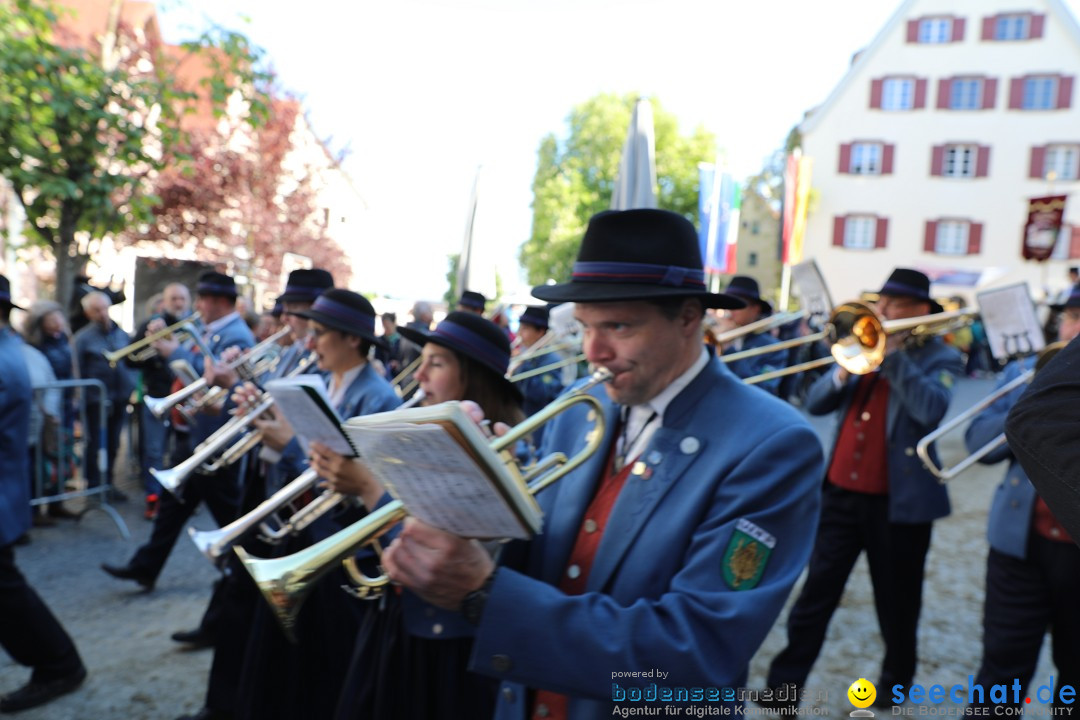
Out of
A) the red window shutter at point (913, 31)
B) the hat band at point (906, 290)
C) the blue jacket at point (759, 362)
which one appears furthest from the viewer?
the red window shutter at point (913, 31)

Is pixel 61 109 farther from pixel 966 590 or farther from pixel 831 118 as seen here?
pixel 831 118

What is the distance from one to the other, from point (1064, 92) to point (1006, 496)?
34702 millimetres

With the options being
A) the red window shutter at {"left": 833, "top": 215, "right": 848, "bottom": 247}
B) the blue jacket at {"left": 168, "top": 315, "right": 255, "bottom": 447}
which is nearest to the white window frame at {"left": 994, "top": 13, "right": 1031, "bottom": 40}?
the red window shutter at {"left": 833, "top": 215, "right": 848, "bottom": 247}

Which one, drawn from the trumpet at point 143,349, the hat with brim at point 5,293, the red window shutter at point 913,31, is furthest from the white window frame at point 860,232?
the hat with brim at point 5,293

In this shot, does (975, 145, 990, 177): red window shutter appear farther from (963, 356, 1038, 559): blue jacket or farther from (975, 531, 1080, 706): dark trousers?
(975, 531, 1080, 706): dark trousers

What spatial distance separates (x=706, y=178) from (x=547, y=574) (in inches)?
548

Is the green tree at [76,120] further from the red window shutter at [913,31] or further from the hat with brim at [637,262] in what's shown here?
the red window shutter at [913,31]

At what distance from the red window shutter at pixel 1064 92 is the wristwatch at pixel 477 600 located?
37.0 metres

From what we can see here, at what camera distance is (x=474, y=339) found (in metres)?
3.08

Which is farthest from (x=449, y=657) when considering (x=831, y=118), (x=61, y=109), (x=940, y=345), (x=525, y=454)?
(x=831, y=118)

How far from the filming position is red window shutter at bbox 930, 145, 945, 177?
105 ft

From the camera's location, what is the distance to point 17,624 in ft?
12.2

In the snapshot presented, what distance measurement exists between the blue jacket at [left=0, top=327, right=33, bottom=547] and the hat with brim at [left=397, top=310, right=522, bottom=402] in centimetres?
210

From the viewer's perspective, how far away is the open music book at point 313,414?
256cm
